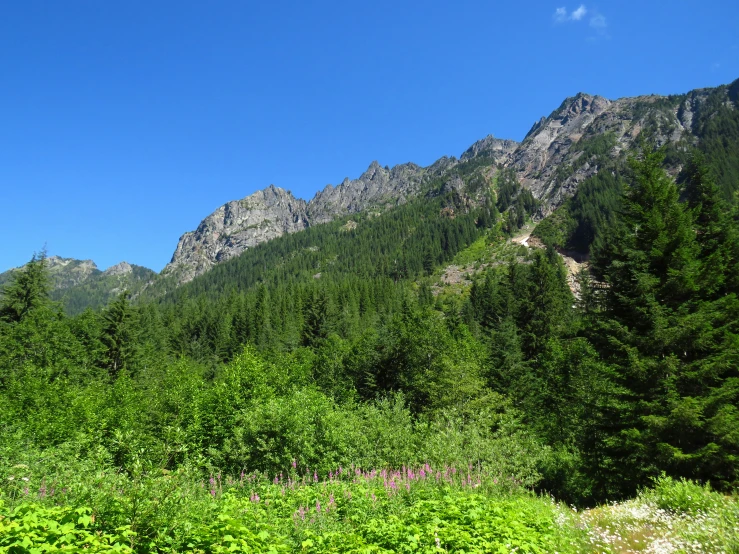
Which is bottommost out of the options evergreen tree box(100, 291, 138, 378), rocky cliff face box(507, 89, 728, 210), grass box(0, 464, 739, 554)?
grass box(0, 464, 739, 554)

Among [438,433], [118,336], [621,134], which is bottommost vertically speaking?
[438,433]

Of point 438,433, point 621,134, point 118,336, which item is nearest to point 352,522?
point 438,433

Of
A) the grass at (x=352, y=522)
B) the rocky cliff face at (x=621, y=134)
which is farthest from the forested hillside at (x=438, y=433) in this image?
the rocky cliff face at (x=621, y=134)

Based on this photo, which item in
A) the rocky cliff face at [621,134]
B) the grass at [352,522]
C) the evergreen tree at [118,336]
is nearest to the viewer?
the grass at [352,522]

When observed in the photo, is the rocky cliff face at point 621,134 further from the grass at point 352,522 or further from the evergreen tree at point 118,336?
the grass at point 352,522

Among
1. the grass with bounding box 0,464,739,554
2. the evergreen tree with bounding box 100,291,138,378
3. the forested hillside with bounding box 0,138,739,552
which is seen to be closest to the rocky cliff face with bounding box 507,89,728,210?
the forested hillside with bounding box 0,138,739,552

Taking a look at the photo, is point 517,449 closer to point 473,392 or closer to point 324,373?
point 473,392

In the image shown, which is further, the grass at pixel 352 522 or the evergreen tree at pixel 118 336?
the evergreen tree at pixel 118 336

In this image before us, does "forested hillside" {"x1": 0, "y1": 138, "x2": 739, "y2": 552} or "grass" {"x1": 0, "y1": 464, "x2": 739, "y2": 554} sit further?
"forested hillside" {"x1": 0, "y1": 138, "x2": 739, "y2": 552}

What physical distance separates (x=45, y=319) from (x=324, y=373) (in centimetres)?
2906

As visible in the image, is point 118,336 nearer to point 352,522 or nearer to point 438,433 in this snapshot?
point 438,433

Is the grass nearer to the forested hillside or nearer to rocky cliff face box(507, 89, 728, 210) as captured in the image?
the forested hillside

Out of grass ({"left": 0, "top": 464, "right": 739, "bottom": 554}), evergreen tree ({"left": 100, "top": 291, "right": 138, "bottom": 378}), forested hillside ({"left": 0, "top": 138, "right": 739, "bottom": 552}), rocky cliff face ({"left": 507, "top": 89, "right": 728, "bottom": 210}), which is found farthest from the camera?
rocky cliff face ({"left": 507, "top": 89, "right": 728, "bottom": 210})

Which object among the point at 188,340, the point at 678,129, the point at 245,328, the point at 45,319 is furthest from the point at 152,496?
the point at 678,129
